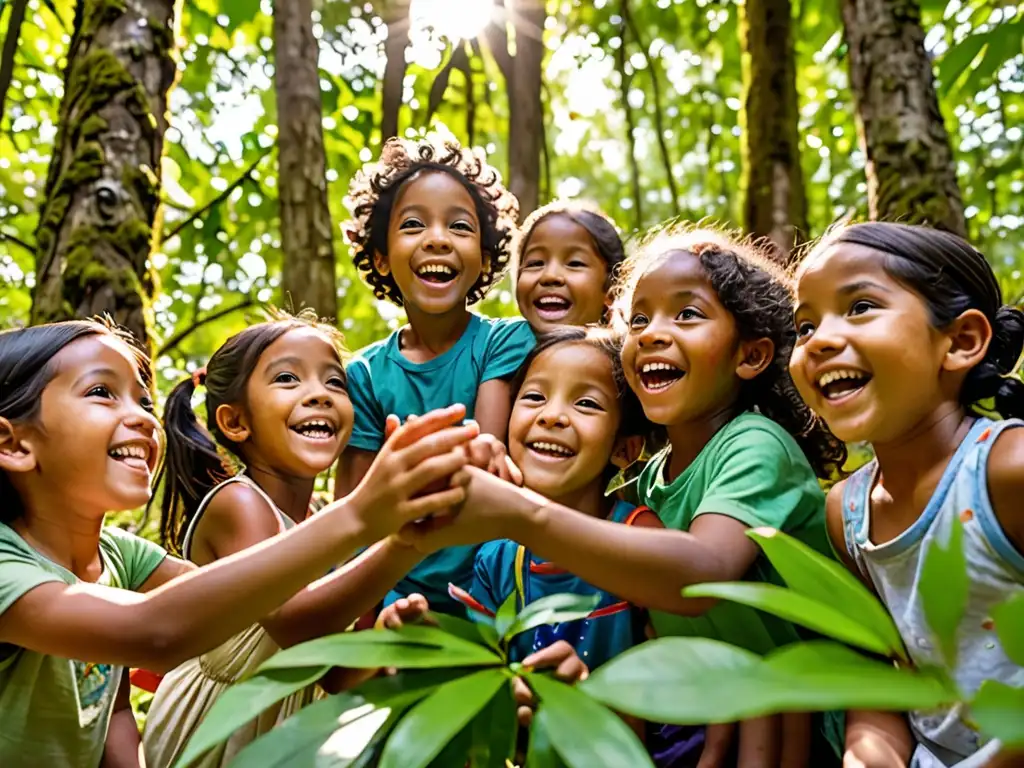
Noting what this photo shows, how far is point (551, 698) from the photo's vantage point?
96cm

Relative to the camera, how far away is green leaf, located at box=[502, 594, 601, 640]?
3.94 feet

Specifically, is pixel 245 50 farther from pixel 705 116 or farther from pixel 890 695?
pixel 890 695

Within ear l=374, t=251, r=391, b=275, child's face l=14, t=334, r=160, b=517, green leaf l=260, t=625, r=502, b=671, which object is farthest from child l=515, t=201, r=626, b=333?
green leaf l=260, t=625, r=502, b=671

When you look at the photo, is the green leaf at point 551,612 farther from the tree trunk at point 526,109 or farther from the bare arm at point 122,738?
the tree trunk at point 526,109

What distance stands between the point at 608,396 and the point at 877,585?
0.68 meters

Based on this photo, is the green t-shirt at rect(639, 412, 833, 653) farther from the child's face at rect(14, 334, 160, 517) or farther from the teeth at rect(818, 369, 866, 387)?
the child's face at rect(14, 334, 160, 517)

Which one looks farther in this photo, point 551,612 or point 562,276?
point 562,276

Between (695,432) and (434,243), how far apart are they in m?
0.94

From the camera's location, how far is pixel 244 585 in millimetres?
1405

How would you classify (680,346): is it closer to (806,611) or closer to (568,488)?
(568,488)

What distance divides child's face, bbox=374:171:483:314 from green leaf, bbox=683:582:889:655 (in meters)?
1.75

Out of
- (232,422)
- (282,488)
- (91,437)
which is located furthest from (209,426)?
(91,437)

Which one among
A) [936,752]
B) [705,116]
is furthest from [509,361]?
[705,116]

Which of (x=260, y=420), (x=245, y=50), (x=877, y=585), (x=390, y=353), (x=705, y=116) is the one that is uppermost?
(x=245, y=50)
